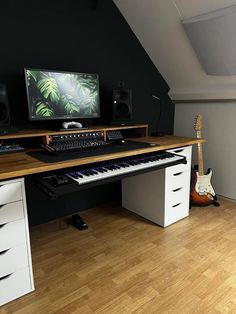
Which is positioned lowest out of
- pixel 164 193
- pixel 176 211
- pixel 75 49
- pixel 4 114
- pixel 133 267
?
pixel 133 267

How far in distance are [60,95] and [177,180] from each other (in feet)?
4.07

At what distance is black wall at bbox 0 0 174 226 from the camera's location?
6.03ft

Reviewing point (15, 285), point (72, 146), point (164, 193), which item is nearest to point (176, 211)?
point (164, 193)

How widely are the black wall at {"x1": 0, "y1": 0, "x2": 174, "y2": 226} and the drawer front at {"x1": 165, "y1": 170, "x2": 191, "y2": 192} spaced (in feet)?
2.84

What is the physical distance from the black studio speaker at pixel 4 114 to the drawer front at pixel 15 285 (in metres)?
0.90

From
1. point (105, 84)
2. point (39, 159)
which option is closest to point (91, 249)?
point (39, 159)

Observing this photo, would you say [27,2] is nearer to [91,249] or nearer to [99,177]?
[99,177]

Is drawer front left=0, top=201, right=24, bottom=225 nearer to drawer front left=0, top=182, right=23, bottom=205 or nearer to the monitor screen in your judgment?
drawer front left=0, top=182, right=23, bottom=205

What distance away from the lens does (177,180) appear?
2.16m

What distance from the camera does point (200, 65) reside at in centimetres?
247

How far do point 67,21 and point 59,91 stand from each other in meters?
0.67

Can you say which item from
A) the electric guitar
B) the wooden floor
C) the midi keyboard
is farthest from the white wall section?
the midi keyboard

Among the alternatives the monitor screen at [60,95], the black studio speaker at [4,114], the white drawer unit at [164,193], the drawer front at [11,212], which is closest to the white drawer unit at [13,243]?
the drawer front at [11,212]

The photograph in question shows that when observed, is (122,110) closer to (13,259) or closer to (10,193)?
(10,193)
